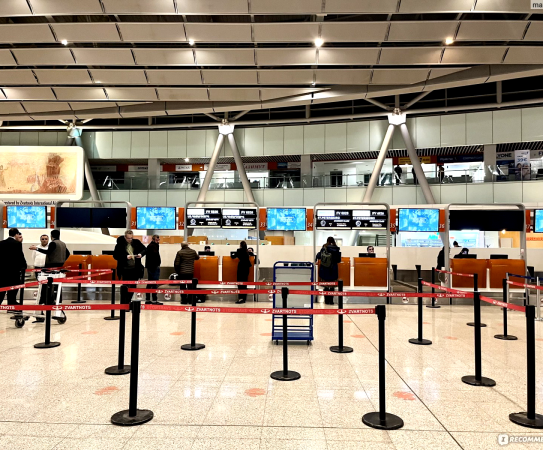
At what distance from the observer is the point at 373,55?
15.4 m

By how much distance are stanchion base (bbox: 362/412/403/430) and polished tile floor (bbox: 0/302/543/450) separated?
0.08 meters

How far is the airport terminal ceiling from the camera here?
476 inches

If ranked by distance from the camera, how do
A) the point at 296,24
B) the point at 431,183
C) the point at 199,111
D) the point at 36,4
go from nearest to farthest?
1. the point at 36,4
2. the point at 296,24
3. the point at 199,111
4. the point at 431,183

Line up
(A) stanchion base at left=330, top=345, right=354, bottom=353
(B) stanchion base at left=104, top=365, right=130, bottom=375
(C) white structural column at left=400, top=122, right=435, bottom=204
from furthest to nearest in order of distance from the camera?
(C) white structural column at left=400, top=122, right=435, bottom=204 → (A) stanchion base at left=330, top=345, right=354, bottom=353 → (B) stanchion base at left=104, top=365, right=130, bottom=375

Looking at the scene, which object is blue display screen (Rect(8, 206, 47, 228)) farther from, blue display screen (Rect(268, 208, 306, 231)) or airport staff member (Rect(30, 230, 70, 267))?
blue display screen (Rect(268, 208, 306, 231))

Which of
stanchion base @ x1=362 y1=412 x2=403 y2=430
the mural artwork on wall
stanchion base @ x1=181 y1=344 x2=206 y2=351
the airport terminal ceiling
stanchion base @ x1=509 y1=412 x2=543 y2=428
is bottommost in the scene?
stanchion base @ x1=181 y1=344 x2=206 y2=351

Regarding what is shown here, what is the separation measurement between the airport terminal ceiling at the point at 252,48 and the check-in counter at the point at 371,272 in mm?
7561

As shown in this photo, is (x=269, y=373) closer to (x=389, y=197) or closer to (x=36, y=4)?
(x=36, y=4)

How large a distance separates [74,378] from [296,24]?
1263 cm

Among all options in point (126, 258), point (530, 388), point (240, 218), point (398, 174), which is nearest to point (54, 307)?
point (126, 258)

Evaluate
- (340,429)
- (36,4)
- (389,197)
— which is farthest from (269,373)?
(389,197)

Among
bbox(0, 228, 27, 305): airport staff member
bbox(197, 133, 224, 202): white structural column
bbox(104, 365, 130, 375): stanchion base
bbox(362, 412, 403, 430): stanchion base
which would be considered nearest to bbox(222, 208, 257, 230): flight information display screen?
bbox(0, 228, 27, 305): airport staff member

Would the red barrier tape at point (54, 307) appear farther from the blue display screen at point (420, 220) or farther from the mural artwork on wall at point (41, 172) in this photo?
the mural artwork on wall at point (41, 172)

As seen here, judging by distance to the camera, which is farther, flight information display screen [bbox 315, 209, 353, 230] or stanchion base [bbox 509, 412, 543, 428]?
flight information display screen [bbox 315, 209, 353, 230]
